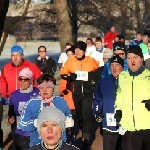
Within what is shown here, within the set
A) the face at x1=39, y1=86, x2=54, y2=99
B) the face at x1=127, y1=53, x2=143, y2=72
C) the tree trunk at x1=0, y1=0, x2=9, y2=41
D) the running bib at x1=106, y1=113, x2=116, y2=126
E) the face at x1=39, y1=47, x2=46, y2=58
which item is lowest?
the running bib at x1=106, y1=113, x2=116, y2=126

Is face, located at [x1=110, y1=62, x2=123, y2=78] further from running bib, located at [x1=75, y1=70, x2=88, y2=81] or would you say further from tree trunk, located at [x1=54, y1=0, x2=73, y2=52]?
tree trunk, located at [x1=54, y1=0, x2=73, y2=52]

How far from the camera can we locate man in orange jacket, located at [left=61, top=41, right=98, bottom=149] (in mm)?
8883

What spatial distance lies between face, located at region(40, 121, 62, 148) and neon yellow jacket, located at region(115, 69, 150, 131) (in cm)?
257

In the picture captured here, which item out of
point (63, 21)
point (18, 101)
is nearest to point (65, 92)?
point (18, 101)

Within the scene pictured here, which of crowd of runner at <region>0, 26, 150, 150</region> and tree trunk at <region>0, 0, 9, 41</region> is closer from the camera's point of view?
crowd of runner at <region>0, 26, 150, 150</region>

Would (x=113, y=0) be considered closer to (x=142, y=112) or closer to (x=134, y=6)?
(x=134, y=6)

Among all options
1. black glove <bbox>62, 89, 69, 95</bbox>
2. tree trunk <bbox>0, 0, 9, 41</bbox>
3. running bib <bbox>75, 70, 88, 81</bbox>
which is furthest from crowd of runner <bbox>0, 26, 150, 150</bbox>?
tree trunk <bbox>0, 0, 9, 41</bbox>

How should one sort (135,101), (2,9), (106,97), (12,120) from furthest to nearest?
(2,9)
(106,97)
(12,120)
(135,101)

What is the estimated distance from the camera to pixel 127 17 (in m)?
35.9

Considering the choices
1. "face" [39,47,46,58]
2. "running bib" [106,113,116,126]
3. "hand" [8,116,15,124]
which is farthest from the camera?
"face" [39,47,46,58]

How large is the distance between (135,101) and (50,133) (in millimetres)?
2656

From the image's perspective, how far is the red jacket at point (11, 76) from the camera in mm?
7458

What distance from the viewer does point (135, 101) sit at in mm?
5914

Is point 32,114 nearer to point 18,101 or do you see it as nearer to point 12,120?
point 12,120
